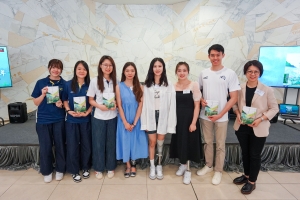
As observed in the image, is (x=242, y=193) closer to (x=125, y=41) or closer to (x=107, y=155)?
(x=107, y=155)

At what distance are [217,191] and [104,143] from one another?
55.5 inches

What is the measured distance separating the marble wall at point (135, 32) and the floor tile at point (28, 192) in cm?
224

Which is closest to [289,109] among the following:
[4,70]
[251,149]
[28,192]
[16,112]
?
[251,149]

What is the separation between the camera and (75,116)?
81.1 inches

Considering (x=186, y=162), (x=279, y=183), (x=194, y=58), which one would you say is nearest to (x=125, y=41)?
(x=194, y=58)

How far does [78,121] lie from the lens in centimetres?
212

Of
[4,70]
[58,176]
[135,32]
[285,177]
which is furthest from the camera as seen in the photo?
[135,32]

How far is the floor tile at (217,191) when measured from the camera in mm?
1950

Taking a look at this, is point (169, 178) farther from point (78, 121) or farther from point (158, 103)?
point (78, 121)

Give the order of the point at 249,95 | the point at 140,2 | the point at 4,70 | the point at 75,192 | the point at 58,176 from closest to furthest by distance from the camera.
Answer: the point at 249,95 → the point at 75,192 → the point at 58,176 → the point at 4,70 → the point at 140,2

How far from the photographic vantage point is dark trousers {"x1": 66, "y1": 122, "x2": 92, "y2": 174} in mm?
2125

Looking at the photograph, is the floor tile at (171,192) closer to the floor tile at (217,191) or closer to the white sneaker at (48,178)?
the floor tile at (217,191)

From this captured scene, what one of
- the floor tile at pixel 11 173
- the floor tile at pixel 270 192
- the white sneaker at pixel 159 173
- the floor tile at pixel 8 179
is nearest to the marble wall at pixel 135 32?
the floor tile at pixel 11 173

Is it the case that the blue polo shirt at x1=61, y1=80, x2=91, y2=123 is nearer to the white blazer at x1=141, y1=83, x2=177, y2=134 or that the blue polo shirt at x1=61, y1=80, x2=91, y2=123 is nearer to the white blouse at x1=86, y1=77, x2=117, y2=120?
the white blouse at x1=86, y1=77, x2=117, y2=120
